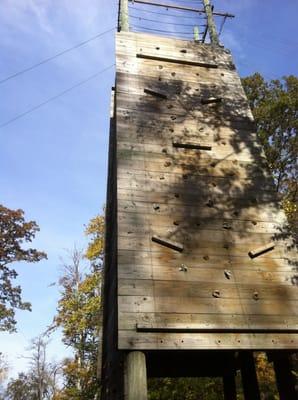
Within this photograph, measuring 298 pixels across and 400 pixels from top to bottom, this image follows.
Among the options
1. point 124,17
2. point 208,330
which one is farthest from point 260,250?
point 124,17

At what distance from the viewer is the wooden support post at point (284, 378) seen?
545 centimetres

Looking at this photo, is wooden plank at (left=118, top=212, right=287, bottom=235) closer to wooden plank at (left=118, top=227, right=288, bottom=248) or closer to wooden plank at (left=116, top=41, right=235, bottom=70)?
wooden plank at (left=118, top=227, right=288, bottom=248)

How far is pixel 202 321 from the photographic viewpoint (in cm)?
477

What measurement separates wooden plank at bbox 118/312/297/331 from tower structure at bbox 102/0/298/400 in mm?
16

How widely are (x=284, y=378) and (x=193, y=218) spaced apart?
3.00 metres

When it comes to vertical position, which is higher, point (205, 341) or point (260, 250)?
point (260, 250)

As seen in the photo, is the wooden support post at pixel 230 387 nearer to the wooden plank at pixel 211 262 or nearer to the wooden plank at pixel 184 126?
the wooden plank at pixel 211 262

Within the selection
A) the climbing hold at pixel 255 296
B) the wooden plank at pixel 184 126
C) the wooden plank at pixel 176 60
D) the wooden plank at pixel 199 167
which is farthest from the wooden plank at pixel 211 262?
the wooden plank at pixel 176 60

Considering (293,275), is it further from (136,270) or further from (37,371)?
(37,371)

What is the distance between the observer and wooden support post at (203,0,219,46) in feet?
33.4

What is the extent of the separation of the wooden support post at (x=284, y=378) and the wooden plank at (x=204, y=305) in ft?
3.24

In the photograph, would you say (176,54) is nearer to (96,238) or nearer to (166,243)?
(166,243)

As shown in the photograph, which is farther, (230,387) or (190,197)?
(230,387)

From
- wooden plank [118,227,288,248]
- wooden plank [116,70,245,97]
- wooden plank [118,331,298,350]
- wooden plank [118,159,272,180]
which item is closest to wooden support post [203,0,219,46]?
wooden plank [116,70,245,97]
